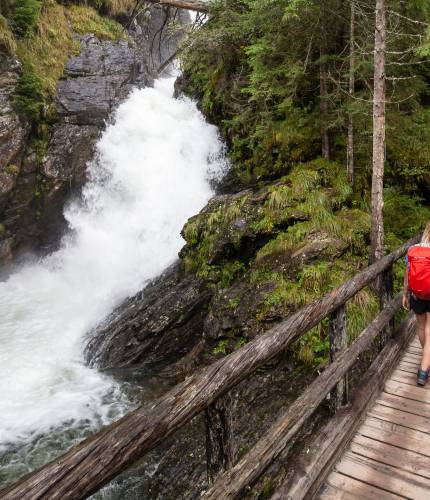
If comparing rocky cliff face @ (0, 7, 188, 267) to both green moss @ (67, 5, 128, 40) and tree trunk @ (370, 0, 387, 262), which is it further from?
tree trunk @ (370, 0, 387, 262)

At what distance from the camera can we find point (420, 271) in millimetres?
4605

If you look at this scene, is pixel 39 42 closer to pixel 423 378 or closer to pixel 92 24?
pixel 92 24

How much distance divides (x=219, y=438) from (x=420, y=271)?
11.3 feet

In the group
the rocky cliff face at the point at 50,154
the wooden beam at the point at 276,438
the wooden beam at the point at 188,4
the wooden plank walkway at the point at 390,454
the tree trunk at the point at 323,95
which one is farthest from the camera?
the rocky cliff face at the point at 50,154

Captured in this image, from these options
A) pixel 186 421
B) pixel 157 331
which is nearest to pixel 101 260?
pixel 157 331

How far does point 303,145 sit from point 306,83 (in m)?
1.63

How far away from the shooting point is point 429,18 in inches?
355

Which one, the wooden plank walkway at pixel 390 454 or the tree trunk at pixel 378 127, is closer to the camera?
the wooden plank walkway at pixel 390 454

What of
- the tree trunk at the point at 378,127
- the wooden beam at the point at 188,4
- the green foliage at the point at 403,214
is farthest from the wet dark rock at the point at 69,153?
the tree trunk at the point at 378,127

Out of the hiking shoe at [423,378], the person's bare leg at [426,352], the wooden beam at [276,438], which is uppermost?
the wooden beam at [276,438]

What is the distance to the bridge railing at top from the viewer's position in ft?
4.62

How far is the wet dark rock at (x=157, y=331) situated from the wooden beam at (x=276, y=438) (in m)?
5.41

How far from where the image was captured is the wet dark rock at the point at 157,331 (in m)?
8.95

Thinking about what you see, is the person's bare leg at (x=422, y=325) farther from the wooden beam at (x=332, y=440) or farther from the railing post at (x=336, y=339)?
the railing post at (x=336, y=339)
